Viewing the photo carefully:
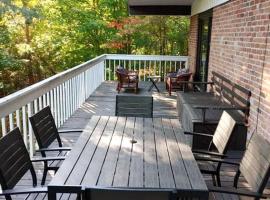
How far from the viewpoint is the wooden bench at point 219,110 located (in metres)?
4.68

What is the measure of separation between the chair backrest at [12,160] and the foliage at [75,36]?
12.9m

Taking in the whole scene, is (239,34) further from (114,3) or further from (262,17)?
(114,3)

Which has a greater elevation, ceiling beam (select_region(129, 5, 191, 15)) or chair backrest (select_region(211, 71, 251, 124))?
ceiling beam (select_region(129, 5, 191, 15))

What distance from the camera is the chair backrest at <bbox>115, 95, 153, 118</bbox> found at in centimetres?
436

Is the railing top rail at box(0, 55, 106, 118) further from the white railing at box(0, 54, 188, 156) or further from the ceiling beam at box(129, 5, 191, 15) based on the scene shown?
the ceiling beam at box(129, 5, 191, 15)

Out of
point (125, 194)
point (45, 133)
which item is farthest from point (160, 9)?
point (125, 194)

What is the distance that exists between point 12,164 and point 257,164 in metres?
1.73

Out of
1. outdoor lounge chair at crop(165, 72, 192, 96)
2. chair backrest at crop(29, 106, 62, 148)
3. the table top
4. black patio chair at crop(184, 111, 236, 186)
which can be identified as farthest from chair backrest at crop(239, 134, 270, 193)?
outdoor lounge chair at crop(165, 72, 192, 96)

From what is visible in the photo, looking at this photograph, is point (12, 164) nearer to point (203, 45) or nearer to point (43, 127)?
point (43, 127)

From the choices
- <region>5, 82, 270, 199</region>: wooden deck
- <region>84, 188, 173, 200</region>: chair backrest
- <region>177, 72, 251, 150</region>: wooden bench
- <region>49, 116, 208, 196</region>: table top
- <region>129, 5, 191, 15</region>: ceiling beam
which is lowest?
<region>5, 82, 270, 199</region>: wooden deck

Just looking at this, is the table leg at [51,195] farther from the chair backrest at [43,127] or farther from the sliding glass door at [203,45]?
the sliding glass door at [203,45]

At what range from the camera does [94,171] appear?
2.29 m

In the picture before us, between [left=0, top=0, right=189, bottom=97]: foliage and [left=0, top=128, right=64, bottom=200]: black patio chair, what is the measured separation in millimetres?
12902

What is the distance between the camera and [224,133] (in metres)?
3.29
